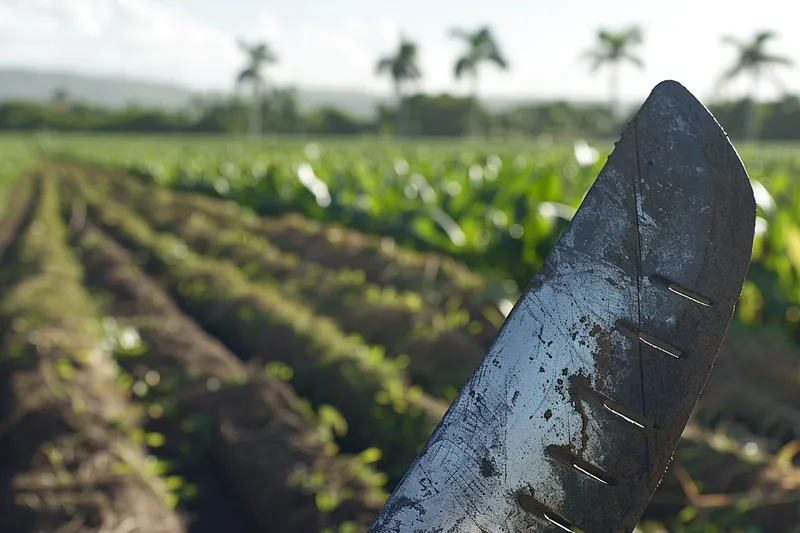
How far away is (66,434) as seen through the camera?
305 cm

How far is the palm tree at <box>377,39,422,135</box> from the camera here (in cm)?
5428

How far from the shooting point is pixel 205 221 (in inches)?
355

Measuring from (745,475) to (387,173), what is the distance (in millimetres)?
5990

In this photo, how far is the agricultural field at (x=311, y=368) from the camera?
2600mm

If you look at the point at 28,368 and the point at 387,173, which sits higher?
the point at 387,173

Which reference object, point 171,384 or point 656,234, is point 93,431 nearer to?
point 171,384

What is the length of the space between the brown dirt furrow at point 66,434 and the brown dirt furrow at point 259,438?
0.28 metres

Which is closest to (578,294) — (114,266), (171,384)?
(171,384)

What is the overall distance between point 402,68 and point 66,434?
5364 cm

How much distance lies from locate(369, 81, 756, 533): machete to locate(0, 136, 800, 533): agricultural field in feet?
5.68

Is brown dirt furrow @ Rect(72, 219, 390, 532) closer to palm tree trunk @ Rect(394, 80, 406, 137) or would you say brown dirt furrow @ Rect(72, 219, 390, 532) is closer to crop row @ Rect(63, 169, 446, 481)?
crop row @ Rect(63, 169, 446, 481)

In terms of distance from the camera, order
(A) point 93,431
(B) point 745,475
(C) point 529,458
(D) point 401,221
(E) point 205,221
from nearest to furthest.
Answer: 1. (C) point 529,458
2. (B) point 745,475
3. (A) point 93,431
4. (D) point 401,221
5. (E) point 205,221

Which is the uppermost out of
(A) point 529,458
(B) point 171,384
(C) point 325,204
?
(A) point 529,458

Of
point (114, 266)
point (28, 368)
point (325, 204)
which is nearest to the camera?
point (28, 368)
